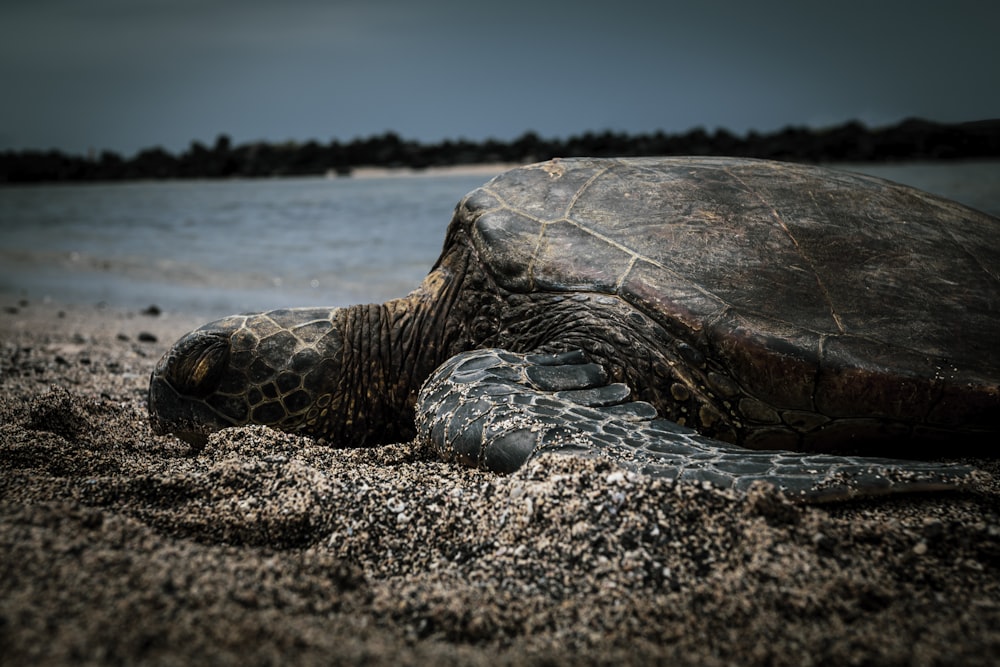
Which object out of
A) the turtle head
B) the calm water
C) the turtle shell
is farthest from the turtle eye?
the calm water

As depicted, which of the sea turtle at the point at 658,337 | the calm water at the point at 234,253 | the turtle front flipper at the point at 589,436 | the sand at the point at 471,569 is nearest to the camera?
the sand at the point at 471,569

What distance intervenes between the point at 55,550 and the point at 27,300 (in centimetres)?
693

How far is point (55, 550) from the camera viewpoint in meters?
1.29

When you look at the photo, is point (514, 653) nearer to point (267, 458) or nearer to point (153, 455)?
point (267, 458)

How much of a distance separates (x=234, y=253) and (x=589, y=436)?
9.68 meters

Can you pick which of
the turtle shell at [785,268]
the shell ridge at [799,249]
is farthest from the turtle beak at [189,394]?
the shell ridge at [799,249]

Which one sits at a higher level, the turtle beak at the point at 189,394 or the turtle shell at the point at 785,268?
the turtle shell at the point at 785,268

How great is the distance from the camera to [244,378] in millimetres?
2559

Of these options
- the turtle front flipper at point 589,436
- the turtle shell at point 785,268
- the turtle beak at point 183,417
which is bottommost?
the turtle beak at point 183,417

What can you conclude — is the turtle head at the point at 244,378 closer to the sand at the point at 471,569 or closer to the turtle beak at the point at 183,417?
the turtle beak at the point at 183,417

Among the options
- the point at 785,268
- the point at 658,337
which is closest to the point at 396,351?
the point at 658,337

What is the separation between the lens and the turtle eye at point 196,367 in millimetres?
2516

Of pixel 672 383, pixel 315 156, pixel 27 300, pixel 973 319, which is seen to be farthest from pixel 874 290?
pixel 315 156

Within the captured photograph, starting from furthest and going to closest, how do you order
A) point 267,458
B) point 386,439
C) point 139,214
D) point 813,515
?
1. point 139,214
2. point 386,439
3. point 267,458
4. point 813,515
